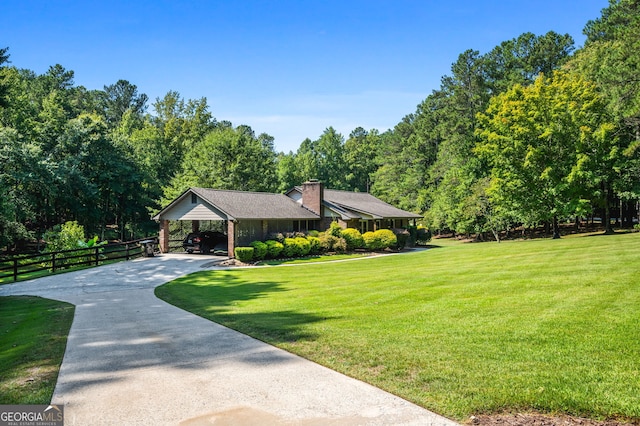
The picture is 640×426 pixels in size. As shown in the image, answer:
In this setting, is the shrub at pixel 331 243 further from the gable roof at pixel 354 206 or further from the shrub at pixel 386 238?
the shrub at pixel 386 238

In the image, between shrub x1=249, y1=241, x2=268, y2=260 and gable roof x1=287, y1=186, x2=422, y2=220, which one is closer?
shrub x1=249, y1=241, x2=268, y2=260

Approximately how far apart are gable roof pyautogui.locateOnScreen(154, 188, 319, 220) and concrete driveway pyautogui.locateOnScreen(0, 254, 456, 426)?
1843 cm

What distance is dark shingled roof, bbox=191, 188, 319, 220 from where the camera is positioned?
91.6 feet

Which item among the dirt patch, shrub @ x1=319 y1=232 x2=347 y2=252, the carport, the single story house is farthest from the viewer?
shrub @ x1=319 y1=232 x2=347 y2=252

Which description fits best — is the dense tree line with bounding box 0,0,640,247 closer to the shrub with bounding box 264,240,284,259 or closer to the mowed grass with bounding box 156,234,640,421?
the shrub with bounding box 264,240,284,259

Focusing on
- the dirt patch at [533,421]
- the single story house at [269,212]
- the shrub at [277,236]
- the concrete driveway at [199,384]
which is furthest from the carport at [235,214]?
the dirt patch at [533,421]

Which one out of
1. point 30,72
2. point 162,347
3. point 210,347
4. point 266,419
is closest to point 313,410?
point 266,419

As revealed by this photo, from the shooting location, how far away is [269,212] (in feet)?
101

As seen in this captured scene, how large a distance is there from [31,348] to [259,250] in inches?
741

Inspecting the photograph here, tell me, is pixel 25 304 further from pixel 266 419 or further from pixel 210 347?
pixel 266 419

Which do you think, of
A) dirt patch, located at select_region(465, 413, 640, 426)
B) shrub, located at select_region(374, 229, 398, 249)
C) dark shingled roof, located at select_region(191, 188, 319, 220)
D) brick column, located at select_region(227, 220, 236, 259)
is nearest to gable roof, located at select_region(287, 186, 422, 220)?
dark shingled roof, located at select_region(191, 188, 319, 220)

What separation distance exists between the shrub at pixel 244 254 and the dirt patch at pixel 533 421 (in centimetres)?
2187

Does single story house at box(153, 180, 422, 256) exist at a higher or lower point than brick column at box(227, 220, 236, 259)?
higher

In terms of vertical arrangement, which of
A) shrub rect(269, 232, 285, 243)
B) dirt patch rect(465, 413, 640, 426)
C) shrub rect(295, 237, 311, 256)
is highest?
shrub rect(269, 232, 285, 243)
